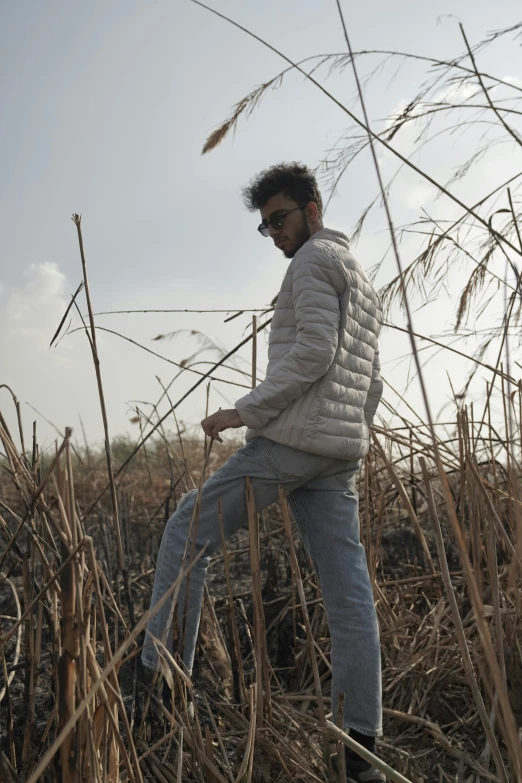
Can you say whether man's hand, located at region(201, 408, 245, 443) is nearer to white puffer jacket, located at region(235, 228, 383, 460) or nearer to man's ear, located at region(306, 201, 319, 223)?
white puffer jacket, located at region(235, 228, 383, 460)

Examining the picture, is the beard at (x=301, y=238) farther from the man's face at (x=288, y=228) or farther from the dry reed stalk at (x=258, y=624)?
the dry reed stalk at (x=258, y=624)

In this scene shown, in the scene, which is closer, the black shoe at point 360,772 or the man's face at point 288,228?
the black shoe at point 360,772

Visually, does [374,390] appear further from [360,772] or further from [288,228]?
[360,772]

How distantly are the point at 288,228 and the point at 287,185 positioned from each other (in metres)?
0.11

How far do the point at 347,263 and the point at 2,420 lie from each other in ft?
3.15

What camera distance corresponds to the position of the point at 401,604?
2.27m


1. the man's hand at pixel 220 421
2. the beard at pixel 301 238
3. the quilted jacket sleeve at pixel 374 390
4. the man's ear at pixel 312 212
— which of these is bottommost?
the man's hand at pixel 220 421

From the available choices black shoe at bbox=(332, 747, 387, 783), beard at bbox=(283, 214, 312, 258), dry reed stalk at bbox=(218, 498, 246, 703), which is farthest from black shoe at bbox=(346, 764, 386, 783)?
beard at bbox=(283, 214, 312, 258)

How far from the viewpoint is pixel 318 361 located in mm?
1584

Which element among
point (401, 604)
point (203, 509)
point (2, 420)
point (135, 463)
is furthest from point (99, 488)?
point (2, 420)

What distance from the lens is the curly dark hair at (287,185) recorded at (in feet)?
6.07

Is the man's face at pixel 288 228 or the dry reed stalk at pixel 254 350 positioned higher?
the man's face at pixel 288 228

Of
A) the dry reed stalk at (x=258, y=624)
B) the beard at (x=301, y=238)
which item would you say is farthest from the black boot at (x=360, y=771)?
the beard at (x=301, y=238)

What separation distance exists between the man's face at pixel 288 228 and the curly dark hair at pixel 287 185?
0.02 metres
